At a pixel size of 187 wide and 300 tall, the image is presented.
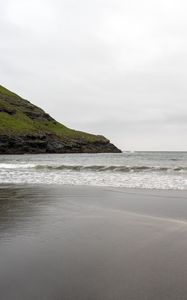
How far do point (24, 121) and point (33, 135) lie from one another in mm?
22009

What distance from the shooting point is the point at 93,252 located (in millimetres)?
6977

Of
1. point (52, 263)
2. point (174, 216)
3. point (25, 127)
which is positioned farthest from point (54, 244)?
point (25, 127)

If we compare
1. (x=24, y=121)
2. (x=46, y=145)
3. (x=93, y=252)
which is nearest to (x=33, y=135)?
(x=46, y=145)

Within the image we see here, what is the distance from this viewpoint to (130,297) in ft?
16.1

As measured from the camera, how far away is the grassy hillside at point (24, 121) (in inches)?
5644

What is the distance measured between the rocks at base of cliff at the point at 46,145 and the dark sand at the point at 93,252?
114 meters

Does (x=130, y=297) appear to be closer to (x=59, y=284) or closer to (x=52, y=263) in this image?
(x=59, y=284)

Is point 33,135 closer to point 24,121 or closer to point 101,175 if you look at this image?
point 24,121

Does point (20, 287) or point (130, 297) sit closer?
point (130, 297)

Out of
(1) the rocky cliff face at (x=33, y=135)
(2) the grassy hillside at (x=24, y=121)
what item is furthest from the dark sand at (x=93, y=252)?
(2) the grassy hillside at (x=24, y=121)

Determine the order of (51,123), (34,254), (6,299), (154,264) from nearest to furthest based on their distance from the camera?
(6,299) < (154,264) < (34,254) < (51,123)

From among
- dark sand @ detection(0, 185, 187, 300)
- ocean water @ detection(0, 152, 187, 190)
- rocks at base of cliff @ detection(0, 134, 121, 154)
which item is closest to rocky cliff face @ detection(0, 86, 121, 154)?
rocks at base of cliff @ detection(0, 134, 121, 154)

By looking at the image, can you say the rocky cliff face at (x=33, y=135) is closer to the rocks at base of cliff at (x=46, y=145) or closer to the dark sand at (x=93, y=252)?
the rocks at base of cliff at (x=46, y=145)

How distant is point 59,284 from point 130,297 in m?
1.10
